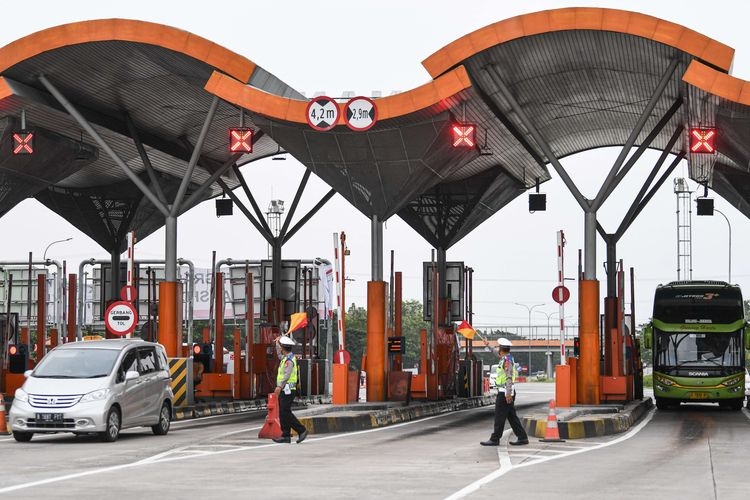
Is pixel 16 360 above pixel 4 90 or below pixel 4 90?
below

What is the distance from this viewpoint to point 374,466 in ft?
56.3

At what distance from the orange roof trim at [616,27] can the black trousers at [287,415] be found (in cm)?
1007

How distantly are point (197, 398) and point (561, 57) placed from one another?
14.6 meters

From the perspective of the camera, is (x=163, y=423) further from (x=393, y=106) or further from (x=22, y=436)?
(x=393, y=106)

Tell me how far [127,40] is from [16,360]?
537 inches

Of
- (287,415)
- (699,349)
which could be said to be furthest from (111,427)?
(699,349)

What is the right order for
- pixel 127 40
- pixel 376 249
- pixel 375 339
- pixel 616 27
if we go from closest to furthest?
pixel 616 27, pixel 127 40, pixel 375 339, pixel 376 249

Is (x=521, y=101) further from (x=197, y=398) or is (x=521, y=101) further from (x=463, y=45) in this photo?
(x=197, y=398)

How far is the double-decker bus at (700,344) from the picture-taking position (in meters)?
39.2

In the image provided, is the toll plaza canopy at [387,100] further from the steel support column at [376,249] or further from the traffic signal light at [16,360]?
the traffic signal light at [16,360]

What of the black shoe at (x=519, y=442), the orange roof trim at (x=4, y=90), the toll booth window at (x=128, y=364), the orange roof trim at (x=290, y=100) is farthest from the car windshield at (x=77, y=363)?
the orange roof trim at (x=4, y=90)

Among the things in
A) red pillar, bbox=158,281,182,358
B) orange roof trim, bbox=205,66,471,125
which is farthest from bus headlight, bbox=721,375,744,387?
red pillar, bbox=158,281,182,358

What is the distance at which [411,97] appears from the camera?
29953 mm

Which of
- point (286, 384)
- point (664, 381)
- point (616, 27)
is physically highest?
point (616, 27)
